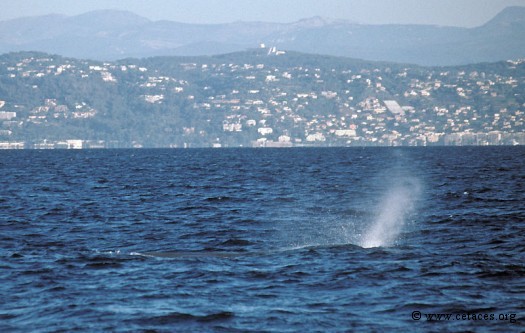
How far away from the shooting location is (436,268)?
2722 cm

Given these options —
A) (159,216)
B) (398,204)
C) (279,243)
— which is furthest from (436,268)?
(398,204)

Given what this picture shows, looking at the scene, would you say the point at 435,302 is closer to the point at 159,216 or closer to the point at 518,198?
the point at 159,216

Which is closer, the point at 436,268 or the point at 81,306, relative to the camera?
the point at 81,306

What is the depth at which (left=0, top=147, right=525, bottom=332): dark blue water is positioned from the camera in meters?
21.0

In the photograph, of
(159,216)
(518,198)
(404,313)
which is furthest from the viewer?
(518,198)

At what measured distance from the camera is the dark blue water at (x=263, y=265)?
69.1 ft

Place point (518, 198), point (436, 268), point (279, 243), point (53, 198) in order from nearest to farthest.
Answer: point (436, 268), point (279, 243), point (518, 198), point (53, 198)

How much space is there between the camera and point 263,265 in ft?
92.4

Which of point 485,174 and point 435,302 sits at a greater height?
point 435,302

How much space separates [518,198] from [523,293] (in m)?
32.3

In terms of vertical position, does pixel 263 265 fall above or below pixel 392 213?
above

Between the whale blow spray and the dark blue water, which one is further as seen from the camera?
the whale blow spray

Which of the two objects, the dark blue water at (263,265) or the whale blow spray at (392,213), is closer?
the dark blue water at (263,265)

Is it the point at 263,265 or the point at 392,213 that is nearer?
the point at 263,265
